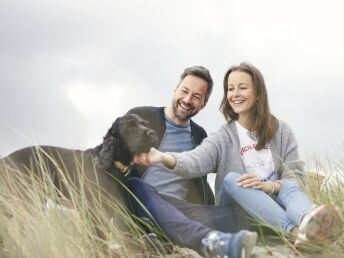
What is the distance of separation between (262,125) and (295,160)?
1.09 feet

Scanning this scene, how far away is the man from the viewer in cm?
187

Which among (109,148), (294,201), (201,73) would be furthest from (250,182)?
(201,73)

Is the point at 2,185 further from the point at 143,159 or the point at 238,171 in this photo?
the point at 238,171

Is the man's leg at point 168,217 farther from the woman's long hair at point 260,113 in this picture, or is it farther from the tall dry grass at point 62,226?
the woman's long hair at point 260,113

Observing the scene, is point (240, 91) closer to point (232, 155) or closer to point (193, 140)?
point (232, 155)

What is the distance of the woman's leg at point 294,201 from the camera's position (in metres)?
2.00

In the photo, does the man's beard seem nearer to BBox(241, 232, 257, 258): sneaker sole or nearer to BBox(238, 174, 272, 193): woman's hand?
BBox(238, 174, 272, 193): woman's hand

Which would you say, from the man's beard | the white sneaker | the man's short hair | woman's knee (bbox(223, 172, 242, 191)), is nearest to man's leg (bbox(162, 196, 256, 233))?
woman's knee (bbox(223, 172, 242, 191))

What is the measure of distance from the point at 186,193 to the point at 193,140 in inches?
17.2

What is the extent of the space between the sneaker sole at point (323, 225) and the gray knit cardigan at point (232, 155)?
0.57 meters

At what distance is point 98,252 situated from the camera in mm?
2141

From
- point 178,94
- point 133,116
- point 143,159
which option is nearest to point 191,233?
point 143,159

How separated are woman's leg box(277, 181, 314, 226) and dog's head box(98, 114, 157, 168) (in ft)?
2.85

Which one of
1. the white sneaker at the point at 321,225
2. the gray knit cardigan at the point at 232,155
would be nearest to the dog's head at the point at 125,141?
the gray knit cardigan at the point at 232,155
